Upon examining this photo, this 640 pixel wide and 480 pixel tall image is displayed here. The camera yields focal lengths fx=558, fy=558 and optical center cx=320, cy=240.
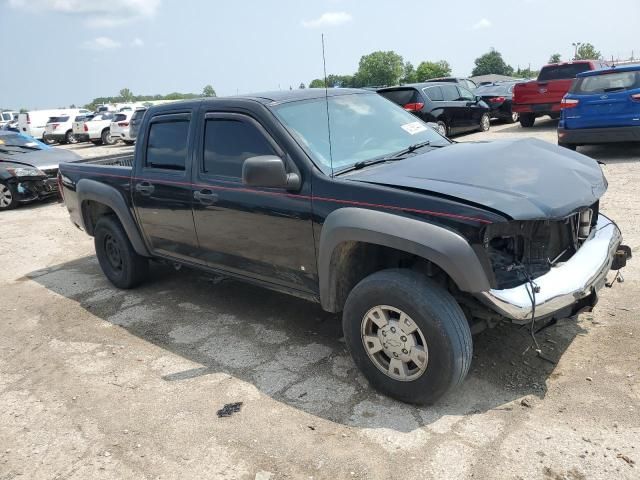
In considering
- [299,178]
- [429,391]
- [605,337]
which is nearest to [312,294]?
[299,178]

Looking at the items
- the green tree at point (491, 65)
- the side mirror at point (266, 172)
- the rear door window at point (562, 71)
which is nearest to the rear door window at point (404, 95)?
the rear door window at point (562, 71)

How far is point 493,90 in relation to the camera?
58.9ft

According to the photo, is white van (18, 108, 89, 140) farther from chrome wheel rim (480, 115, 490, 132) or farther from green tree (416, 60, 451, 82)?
green tree (416, 60, 451, 82)

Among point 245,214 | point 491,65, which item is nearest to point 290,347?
point 245,214

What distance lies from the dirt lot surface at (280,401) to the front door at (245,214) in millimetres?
624

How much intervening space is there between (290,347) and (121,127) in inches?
851

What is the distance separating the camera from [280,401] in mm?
3408

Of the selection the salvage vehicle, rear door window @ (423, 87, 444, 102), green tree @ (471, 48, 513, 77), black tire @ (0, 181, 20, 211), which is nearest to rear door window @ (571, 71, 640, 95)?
rear door window @ (423, 87, 444, 102)

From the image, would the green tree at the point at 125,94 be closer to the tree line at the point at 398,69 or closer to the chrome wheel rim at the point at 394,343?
the tree line at the point at 398,69

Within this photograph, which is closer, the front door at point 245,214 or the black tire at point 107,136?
the front door at point 245,214

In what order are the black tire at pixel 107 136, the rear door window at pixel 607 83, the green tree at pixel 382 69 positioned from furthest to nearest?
the green tree at pixel 382 69 → the black tire at pixel 107 136 → the rear door window at pixel 607 83

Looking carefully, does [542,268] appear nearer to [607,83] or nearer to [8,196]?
[607,83]

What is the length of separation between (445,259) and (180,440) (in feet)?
5.78

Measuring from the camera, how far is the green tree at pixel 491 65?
10212cm
